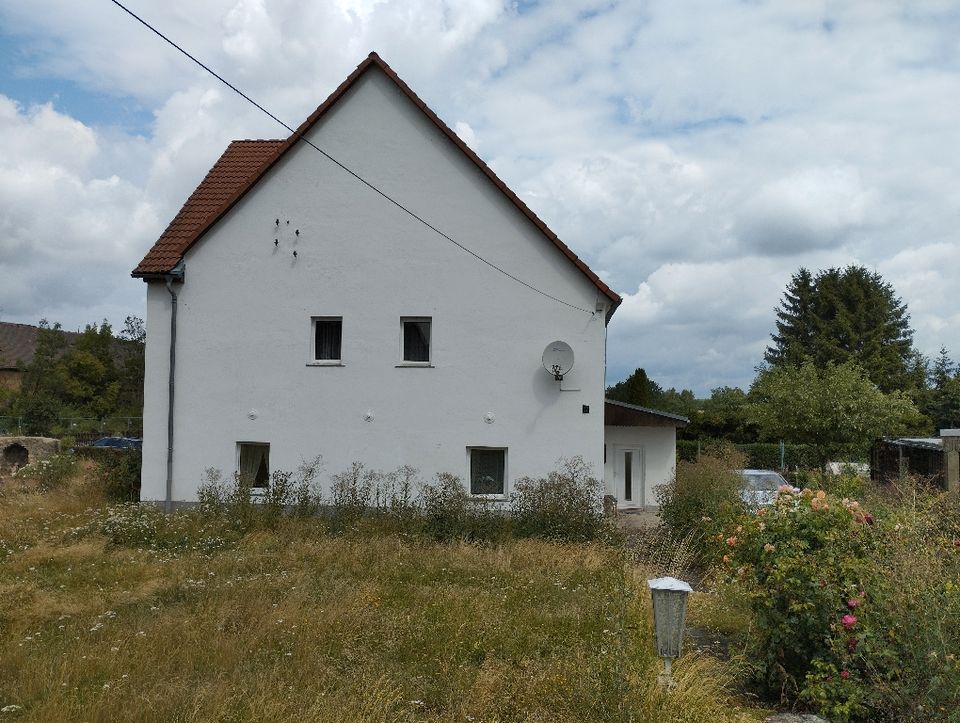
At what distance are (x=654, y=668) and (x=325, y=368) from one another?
10.1 meters

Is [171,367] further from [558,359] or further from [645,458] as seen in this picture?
[645,458]

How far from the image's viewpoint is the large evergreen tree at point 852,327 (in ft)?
173

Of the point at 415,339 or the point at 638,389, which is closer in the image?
the point at 415,339

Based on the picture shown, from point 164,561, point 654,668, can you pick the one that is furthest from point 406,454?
point 654,668

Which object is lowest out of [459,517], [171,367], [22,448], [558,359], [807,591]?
[459,517]

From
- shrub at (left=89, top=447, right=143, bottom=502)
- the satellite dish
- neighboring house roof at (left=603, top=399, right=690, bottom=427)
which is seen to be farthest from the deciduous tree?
shrub at (left=89, top=447, right=143, bottom=502)

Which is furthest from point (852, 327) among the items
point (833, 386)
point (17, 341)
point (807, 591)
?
point (17, 341)

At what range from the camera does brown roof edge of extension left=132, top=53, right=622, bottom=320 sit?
14.2 metres

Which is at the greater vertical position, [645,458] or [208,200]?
[208,200]

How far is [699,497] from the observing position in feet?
41.1

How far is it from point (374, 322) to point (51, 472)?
8170 mm

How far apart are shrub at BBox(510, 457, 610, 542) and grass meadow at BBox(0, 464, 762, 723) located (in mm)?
661

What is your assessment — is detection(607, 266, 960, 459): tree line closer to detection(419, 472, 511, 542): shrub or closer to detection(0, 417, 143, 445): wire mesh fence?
detection(419, 472, 511, 542): shrub

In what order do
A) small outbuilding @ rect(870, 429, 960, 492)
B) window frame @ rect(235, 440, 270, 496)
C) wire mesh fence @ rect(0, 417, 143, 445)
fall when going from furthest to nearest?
1. wire mesh fence @ rect(0, 417, 143, 445)
2. small outbuilding @ rect(870, 429, 960, 492)
3. window frame @ rect(235, 440, 270, 496)
